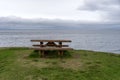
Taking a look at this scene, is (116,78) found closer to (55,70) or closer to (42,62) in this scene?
(55,70)

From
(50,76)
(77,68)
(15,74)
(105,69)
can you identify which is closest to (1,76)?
(15,74)

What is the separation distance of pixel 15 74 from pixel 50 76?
1583 mm

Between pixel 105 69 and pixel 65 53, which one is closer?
pixel 105 69

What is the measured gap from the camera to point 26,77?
27.8ft

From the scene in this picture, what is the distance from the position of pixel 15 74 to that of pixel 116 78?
429 centimetres

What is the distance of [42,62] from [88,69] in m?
2.69

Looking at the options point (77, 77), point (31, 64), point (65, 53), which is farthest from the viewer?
point (65, 53)

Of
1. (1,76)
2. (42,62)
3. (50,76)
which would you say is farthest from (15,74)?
(42,62)

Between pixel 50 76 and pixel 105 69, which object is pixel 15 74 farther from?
pixel 105 69

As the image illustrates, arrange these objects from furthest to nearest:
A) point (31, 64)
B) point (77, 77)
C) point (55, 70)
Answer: point (31, 64), point (55, 70), point (77, 77)

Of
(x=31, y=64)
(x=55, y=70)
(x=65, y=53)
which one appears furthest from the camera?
(x=65, y=53)

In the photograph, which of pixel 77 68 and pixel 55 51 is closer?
pixel 77 68

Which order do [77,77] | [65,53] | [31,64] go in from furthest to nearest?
1. [65,53]
2. [31,64]
3. [77,77]

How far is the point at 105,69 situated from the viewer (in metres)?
9.71
